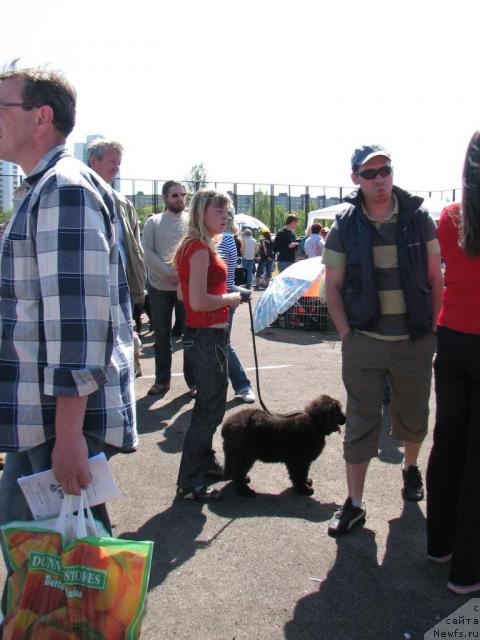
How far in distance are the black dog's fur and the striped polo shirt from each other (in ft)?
2.21

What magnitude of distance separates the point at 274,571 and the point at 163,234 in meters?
3.83

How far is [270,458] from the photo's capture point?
3.80 m

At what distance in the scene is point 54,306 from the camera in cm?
173

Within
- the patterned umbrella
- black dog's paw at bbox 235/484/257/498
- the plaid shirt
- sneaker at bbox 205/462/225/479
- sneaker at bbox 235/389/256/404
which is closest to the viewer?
the plaid shirt

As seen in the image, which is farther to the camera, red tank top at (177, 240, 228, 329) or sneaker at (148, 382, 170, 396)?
sneaker at (148, 382, 170, 396)

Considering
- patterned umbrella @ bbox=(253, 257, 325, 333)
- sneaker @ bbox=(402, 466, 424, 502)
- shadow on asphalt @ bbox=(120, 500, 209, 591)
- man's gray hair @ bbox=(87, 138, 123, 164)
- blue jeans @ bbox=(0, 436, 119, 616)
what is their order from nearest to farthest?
blue jeans @ bbox=(0, 436, 119, 616) → shadow on asphalt @ bbox=(120, 500, 209, 591) → sneaker @ bbox=(402, 466, 424, 502) → man's gray hair @ bbox=(87, 138, 123, 164) → patterned umbrella @ bbox=(253, 257, 325, 333)

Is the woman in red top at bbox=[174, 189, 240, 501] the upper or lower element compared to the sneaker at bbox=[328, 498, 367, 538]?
upper

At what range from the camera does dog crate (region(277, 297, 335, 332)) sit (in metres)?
9.91

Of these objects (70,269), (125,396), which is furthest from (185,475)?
(70,269)

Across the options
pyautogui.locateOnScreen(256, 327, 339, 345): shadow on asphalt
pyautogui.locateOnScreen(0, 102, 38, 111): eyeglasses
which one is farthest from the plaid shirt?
pyautogui.locateOnScreen(256, 327, 339, 345): shadow on asphalt

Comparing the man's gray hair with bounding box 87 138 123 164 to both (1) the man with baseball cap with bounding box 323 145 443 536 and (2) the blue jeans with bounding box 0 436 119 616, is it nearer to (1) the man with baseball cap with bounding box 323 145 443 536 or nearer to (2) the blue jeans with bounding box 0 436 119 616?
(1) the man with baseball cap with bounding box 323 145 443 536

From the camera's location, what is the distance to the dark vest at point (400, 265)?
10.4 feet

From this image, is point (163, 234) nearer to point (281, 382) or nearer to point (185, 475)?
point (281, 382)

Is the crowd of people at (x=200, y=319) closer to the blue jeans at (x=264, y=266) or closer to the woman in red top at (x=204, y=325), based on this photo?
the woman in red top at (x=204, y=325)
